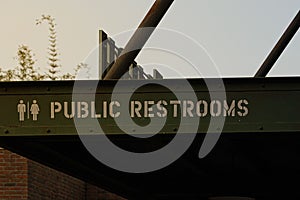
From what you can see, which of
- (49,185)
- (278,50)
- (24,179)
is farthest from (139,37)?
(49,185)

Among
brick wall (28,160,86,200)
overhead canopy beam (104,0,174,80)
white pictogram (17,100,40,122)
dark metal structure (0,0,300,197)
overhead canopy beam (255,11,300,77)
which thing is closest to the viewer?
dark metal structure (0,0,300,197)

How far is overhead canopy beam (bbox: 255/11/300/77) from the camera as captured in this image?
36.2 ft

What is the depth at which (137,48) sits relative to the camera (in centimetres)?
881

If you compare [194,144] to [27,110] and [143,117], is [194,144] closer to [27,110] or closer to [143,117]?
[143,117]

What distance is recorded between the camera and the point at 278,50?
1112 centimetres

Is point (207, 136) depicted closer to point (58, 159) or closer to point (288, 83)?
point (288, 83)

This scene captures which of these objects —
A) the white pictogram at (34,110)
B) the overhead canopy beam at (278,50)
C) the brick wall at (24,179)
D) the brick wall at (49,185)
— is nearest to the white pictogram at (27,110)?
the white pictogram at (34,110)

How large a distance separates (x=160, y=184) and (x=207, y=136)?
455cm

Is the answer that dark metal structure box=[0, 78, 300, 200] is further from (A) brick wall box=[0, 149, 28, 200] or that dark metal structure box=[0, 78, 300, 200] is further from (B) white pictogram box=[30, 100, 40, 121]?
(A) brick wall box=[0, 149, 28, 200]

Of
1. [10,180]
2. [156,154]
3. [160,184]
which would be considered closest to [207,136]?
[156,154]

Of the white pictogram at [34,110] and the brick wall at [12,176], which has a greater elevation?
the brick wall at [12,176]

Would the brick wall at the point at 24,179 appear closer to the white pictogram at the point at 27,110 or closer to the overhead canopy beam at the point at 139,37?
the overhead canopy beam at the point at 139,37

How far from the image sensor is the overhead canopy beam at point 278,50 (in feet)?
36.2

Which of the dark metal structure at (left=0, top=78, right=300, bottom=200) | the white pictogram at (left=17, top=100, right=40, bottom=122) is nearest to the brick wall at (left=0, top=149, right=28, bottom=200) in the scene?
the dark metal structure at (left=0, top=78, right=300, bottom=200)
